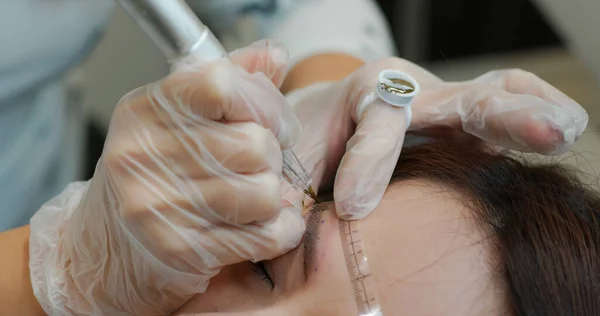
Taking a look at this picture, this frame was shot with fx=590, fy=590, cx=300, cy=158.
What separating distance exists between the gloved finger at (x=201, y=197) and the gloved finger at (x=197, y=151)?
1cm

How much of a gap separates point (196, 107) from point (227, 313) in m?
0.27

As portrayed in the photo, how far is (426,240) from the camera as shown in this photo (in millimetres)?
724

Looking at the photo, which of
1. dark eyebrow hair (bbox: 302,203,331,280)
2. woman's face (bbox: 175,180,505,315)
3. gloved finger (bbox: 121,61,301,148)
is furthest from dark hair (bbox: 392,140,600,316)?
gloved finger (bbox: 121,61,301,148)

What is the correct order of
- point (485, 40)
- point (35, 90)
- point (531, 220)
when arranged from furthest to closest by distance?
point (485, 40) → point (35, 90) → point (531, 220)

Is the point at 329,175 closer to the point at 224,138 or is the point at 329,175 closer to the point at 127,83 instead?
the point at 224,138

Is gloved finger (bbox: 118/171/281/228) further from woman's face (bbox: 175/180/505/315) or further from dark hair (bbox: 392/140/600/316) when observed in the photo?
dark hair (bbox: 392/140/600/316)

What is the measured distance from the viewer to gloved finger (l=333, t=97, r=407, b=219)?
29.9 inches

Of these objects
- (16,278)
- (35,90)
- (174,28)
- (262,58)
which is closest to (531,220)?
(262,58)

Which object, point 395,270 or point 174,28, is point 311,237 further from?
point 174,28

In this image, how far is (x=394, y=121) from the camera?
2.82 ft

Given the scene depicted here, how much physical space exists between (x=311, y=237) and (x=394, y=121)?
22cm

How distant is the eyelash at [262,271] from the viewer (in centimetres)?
80

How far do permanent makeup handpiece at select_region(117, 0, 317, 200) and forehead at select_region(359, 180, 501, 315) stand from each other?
295 mm

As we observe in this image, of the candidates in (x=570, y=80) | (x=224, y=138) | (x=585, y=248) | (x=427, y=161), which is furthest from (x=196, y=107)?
(x=570, y=80)
